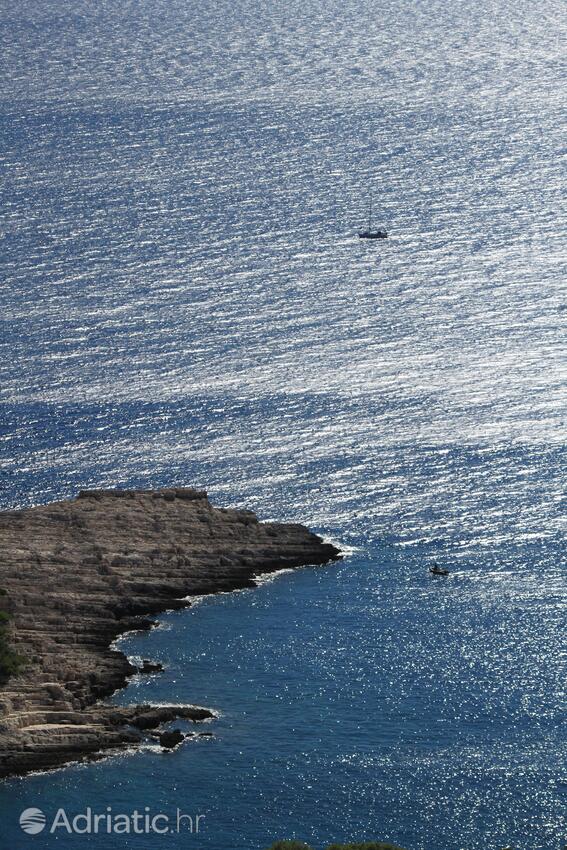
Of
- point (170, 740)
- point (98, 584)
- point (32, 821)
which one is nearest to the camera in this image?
point (32, 821)

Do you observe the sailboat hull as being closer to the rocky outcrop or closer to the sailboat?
the sailboat

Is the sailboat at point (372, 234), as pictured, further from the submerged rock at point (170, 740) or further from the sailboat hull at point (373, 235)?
the submerged rock at point (170, 740)

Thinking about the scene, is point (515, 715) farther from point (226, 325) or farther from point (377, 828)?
point (226, 325)

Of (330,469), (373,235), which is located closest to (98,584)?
(330,469)

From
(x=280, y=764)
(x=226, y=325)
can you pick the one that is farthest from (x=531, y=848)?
(x=226, y=325)

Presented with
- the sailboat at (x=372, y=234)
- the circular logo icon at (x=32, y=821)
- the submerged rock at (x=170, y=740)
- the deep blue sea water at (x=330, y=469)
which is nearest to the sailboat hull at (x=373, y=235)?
the sailboat at (x=372, y=234)

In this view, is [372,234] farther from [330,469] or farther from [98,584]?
[98,584]

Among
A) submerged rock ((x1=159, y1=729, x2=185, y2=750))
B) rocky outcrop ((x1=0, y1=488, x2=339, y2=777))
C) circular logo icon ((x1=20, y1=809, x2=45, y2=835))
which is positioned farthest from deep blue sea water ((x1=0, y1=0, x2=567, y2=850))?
rocky outcrop ((x1=0, y1=488, x2=339, y2=777))
